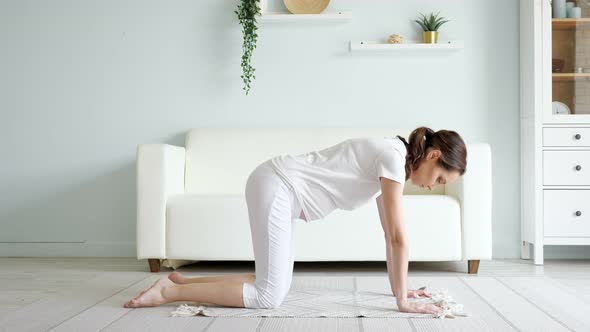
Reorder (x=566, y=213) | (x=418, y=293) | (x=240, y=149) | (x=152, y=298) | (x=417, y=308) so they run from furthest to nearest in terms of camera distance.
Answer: (x=240, y=149) → (x=566, y=213) → (x=418, y=293) → (x=152, y=298) → (x=417, y=308)

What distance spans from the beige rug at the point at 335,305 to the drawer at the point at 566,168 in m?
1.24

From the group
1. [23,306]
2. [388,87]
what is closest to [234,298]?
[23,306]

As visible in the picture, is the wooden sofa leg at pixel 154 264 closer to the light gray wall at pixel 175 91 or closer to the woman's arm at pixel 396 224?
the light gray wall at pixel 175 91

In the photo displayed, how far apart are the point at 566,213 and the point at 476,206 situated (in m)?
0.63

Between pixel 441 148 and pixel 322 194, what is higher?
pixel 441 148

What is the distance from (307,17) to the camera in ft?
12.6

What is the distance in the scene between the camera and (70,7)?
159 inches

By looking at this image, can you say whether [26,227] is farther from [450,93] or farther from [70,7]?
[450,93]

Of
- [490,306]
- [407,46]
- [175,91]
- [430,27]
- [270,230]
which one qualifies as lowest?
[490,306]

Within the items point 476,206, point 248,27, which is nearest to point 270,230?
point 476,206

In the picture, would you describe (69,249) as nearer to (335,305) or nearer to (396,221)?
(335,305)

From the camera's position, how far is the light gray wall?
3885 millimetres

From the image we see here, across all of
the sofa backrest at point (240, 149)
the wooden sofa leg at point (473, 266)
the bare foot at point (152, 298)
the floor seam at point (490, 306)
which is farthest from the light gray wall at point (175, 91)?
the bare foot at point (152, 298)

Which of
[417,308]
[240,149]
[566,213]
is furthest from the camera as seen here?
[240,149]
